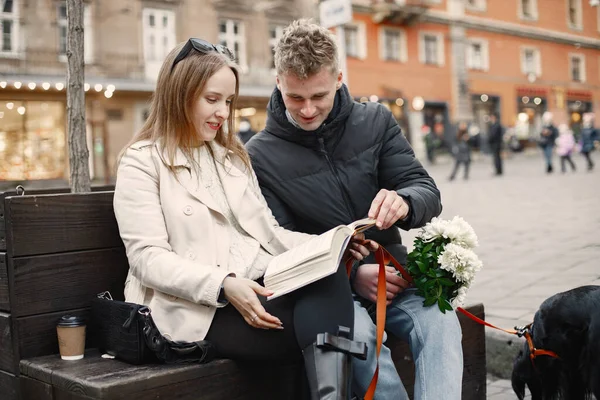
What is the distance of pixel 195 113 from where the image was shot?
271cm

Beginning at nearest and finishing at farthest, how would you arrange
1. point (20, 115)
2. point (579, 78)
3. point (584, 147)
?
point (584, 147) < point (20, 115) < point (579, 78)

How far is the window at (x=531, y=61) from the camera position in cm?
3566

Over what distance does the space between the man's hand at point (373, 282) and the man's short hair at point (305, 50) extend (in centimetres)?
78

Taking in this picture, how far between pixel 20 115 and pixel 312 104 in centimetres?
1880

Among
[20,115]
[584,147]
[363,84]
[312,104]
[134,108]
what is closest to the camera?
[312,104]

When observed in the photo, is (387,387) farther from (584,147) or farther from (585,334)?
(584,147)

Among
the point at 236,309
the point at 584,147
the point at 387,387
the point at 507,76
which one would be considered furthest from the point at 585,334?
the point at 507,76

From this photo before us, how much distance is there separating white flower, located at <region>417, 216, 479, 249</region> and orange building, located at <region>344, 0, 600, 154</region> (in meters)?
25.8

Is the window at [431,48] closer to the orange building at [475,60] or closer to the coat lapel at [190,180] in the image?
the orange building at [475,60]

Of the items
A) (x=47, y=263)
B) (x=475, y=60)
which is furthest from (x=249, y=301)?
(x=475, y=60)

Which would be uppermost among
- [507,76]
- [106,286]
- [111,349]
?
[507,76]

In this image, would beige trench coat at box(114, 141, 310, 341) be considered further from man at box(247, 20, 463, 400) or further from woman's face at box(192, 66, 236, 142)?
man at box(247, 20, 463, 400)

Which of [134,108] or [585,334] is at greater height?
[134,108]

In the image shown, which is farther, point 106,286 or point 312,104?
point 312,104
